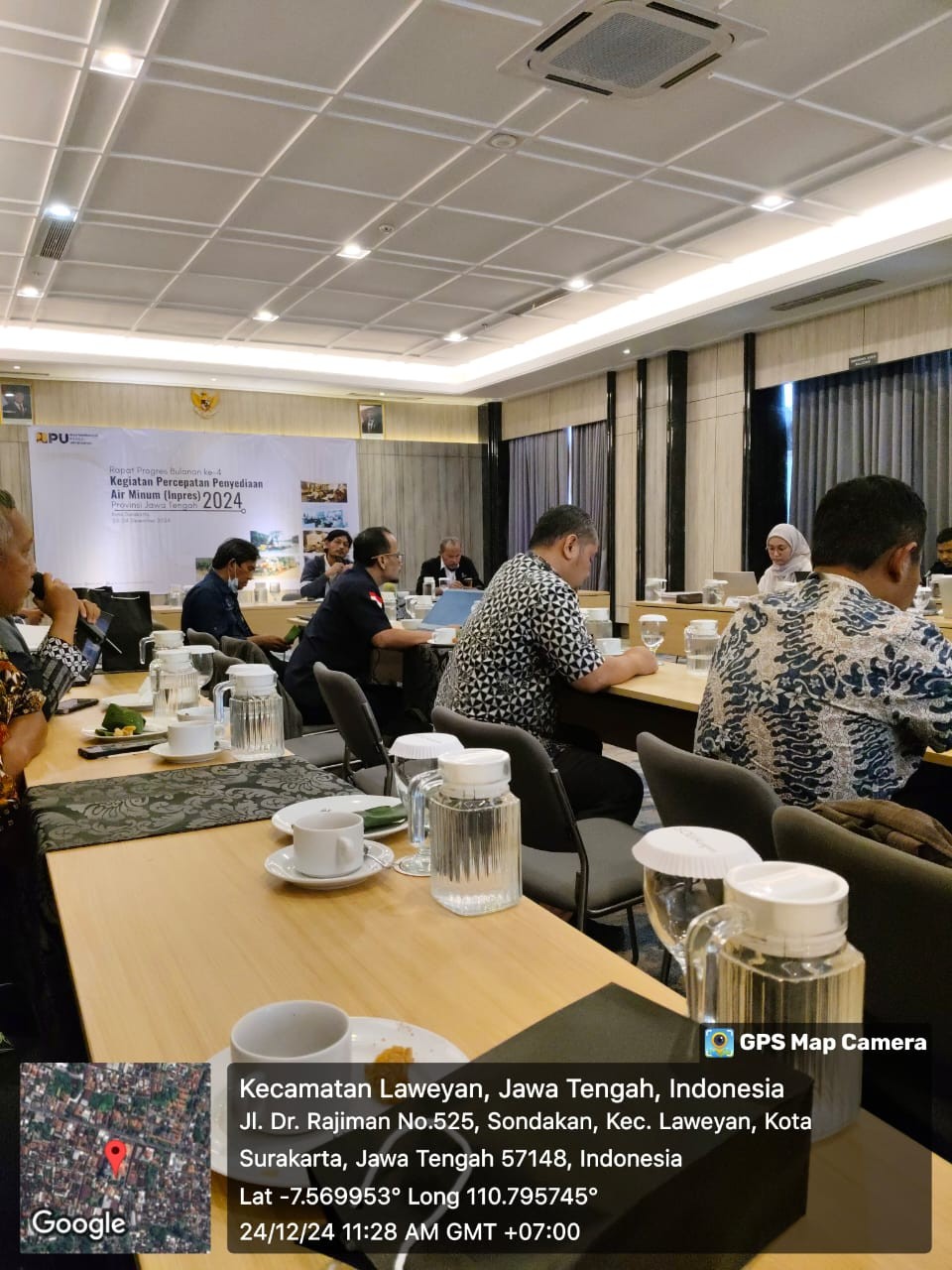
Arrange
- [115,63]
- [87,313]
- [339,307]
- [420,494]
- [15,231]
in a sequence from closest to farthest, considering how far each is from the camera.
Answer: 1. [115,63]
2. [15,231]
3. [339,307]
4. [87,313]
5. [420,494]

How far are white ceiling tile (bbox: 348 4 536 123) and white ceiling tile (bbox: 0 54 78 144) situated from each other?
1239 mm

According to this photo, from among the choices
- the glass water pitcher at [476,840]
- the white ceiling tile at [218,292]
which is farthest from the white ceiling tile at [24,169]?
the glass water pitcher at [476,840]

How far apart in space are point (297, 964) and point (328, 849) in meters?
0.24

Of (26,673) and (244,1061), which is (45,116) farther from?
(244,1061)

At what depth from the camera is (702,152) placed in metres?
4.59

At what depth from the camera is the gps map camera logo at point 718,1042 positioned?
2.07ft

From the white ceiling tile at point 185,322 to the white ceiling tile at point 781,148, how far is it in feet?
14.6

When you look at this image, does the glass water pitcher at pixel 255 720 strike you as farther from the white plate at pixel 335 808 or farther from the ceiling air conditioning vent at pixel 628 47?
the ceiling air conditioning vent at pixel 628 47

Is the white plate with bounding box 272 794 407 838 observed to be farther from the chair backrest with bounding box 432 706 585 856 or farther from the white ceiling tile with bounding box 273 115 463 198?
the white ceiling tile with bounding box 273 115 463 198

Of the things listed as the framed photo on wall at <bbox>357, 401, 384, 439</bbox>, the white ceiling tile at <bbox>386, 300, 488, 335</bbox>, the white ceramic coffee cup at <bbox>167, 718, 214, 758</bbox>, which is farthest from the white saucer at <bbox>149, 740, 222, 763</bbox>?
the framed photo on wall at <bbox>357, 401, 384, 439</bbox>

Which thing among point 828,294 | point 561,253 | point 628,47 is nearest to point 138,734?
point 628,47

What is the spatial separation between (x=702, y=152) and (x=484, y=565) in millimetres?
7052

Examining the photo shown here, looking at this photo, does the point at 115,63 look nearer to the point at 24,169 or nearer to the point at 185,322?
the point at 24,169

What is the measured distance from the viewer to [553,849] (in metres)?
2.05
